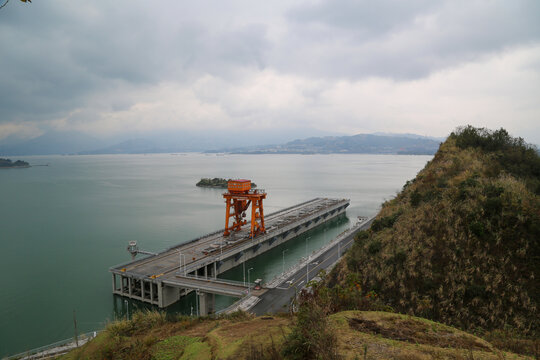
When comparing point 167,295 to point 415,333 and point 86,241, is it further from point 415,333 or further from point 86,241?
point 415,333

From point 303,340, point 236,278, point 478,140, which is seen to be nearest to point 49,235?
point 236,278

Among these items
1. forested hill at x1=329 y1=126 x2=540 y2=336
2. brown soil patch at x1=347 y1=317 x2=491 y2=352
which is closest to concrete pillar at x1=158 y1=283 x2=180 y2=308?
forested hill at x1=329 y1=126 x2=540 y2=336

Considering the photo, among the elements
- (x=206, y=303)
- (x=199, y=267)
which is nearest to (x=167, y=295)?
(x=206, y=303)

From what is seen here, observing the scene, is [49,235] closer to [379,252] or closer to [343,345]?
[379,252]

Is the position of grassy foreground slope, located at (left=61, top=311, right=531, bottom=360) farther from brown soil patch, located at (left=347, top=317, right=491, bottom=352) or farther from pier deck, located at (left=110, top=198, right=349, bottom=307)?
pier deck, located at (left=110, top=198, right=349, bottom=307)

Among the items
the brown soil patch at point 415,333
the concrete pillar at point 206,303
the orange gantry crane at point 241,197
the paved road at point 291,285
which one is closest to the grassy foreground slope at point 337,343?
the brown soil patch at point 415,333

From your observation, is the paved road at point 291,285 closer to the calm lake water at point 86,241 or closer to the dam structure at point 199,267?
the dam structure at point 199,267
